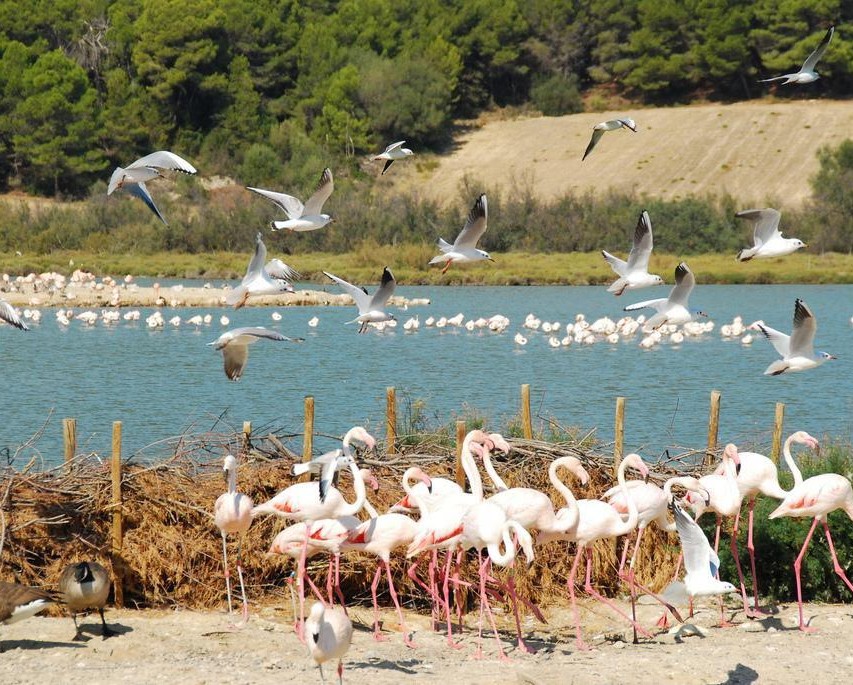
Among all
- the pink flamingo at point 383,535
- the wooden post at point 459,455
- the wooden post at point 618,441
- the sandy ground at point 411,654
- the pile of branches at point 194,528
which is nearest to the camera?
the sandy ground at point 411,654

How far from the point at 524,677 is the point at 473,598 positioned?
262 centimetres

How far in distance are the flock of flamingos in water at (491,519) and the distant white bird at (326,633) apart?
36.1 inches

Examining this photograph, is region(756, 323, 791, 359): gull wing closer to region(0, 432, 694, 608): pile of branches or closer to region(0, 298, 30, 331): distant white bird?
region(0, 432, 694, 608): pile of branches

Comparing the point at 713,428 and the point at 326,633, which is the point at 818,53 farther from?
the point at 326,633

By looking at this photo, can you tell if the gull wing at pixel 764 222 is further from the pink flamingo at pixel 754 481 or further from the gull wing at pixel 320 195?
the gull wing at pixel 320 195

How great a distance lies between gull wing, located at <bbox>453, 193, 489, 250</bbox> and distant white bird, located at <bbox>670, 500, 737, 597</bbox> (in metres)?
4.65

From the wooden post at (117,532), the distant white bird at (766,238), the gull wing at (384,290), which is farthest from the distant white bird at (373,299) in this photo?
the wooden post at (117,532)

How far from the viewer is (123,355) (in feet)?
88.9

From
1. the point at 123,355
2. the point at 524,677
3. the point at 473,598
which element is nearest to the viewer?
the point at 524,677

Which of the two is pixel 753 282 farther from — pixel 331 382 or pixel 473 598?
pixel 473 598

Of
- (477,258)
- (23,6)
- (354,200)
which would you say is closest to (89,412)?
(477,258)

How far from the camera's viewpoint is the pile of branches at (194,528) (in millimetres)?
10086

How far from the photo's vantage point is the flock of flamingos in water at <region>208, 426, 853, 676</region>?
9062mm

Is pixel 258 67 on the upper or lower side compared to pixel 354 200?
upper
